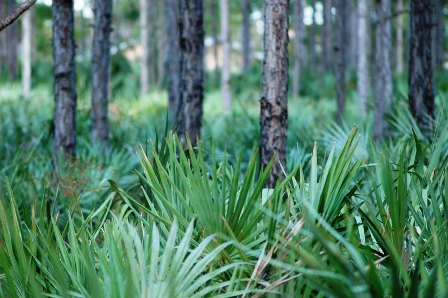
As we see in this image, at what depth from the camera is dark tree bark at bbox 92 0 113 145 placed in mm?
8250

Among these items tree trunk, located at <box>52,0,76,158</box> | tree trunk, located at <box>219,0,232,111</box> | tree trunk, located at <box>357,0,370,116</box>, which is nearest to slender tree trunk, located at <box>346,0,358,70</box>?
tree trunk, located at <box>219,0,232,111</box>

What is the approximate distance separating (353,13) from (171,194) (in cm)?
2455

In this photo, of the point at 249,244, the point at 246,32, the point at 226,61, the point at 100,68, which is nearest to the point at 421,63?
the point at 100,68

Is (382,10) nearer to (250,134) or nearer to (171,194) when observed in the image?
(250,134)

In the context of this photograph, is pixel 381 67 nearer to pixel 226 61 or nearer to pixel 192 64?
pixel 192 64

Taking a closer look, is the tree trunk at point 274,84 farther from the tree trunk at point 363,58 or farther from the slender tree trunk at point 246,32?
the slender tree trunk at point 246,32

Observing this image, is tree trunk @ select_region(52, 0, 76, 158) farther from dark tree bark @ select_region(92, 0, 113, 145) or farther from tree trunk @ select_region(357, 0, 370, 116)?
tree trunk @ select_region(357, 0, 370, 116)

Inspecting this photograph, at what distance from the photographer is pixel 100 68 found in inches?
Answer: 339

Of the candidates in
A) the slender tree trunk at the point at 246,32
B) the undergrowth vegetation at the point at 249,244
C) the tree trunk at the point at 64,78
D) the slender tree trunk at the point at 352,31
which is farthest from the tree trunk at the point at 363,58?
the slender tree trunk at the point at 352,31

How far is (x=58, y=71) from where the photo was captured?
19.3 ft

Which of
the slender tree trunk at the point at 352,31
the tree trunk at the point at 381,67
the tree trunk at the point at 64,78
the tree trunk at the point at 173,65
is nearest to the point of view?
the tree trunk at the point at 64,78

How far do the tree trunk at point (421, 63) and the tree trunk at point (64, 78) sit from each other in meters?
3.43

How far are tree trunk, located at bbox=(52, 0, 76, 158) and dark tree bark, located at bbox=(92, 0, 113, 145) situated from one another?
2.08 meters

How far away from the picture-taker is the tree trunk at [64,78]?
18.6 ft
